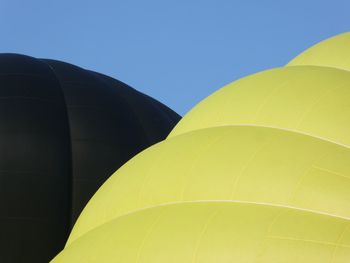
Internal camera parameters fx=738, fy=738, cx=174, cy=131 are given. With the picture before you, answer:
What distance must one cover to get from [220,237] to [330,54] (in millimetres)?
2873

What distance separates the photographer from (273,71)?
7.10 meters

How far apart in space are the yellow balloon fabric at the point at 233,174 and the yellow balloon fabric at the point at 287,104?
0.14 meters

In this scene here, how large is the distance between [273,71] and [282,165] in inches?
68.8

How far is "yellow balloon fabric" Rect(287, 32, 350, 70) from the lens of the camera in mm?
7125

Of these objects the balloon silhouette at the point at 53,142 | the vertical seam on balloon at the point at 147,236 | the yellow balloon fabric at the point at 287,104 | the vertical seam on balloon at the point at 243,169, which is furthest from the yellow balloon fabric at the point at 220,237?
the balloon silhouette at the point at 53,142

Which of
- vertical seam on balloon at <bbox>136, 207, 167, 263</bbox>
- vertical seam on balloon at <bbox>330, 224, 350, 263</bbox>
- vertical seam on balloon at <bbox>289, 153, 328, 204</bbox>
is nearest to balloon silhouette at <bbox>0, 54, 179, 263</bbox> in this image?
vertical seam on balloon at <bbox>136, 207, 167, 263</bbox>

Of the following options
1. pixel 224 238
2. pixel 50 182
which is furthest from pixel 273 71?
pixel 50 182

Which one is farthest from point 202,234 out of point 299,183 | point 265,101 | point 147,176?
point 265,101

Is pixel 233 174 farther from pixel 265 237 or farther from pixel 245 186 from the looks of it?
pixel 265 237

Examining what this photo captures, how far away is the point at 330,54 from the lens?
7332 millimetres

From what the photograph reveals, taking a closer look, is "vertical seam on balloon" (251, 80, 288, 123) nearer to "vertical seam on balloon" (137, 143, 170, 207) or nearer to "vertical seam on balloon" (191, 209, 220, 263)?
"vertical seam on balloon" (137, 143, 170, 207)

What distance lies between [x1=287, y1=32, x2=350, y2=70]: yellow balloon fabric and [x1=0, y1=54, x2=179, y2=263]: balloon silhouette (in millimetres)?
5408

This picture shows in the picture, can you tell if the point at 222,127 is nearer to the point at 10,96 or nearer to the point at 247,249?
the point at 247,249

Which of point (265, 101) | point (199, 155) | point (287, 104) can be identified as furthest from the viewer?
point (265, 101)
